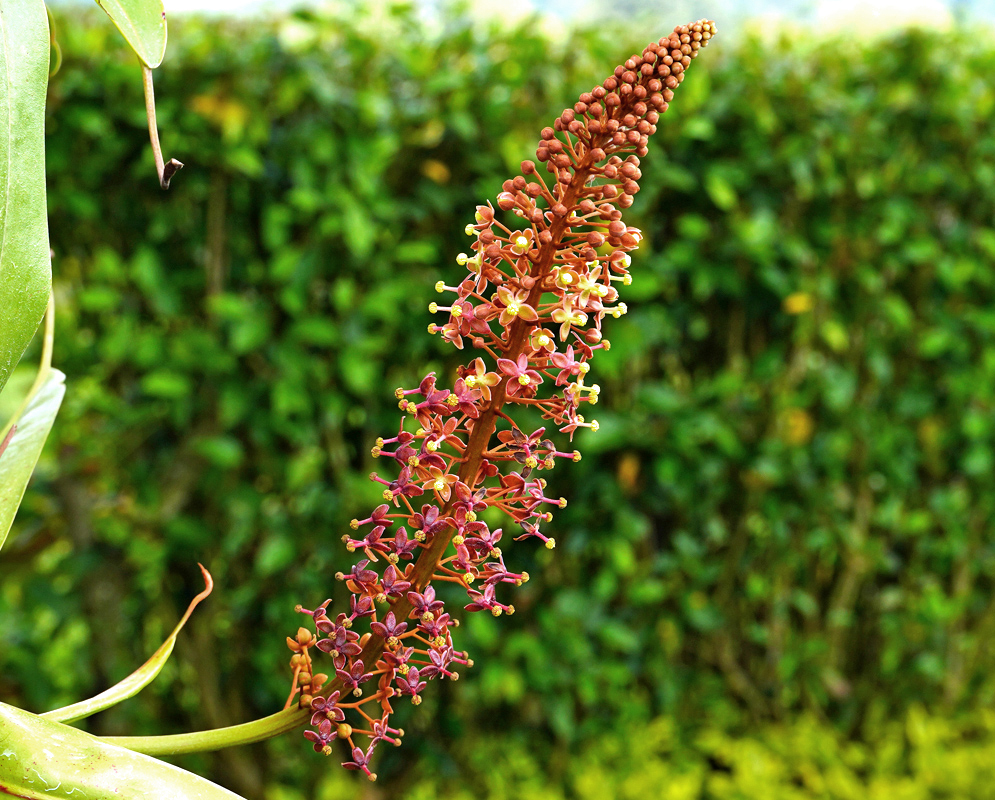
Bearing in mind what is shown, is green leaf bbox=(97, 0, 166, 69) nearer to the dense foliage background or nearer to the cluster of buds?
the cluster of buds

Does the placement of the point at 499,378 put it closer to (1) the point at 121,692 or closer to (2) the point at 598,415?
(1) the point at 121,692

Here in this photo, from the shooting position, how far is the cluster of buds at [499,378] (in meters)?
0.51

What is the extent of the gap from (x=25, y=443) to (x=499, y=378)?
371 mm

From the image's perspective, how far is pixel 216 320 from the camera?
7.70ft

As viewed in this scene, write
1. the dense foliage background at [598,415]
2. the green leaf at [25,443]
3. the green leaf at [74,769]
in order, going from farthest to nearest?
1. the dense foliage background at [598,415]
2. the green leaf at [25,443]
3. the green leaf at [74,769]

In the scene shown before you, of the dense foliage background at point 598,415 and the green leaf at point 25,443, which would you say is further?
the dense foliage background at point 598,415

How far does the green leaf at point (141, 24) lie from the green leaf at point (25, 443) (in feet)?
0.90

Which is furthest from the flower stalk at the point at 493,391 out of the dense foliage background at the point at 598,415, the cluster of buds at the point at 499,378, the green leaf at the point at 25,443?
the dense foliage background at the point at 598,415

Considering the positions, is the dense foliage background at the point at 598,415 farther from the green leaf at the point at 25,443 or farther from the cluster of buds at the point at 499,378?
the cluster of buds at the point at 499,378

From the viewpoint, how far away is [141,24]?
537mm

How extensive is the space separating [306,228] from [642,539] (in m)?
1.32

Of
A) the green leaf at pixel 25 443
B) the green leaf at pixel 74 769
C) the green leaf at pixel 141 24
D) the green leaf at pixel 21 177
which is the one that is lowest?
the green leaf at pixel 74 769

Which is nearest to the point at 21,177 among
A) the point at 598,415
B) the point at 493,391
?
the point at 493,391

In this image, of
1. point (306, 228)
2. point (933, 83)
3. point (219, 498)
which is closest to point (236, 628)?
point (219, 498)
